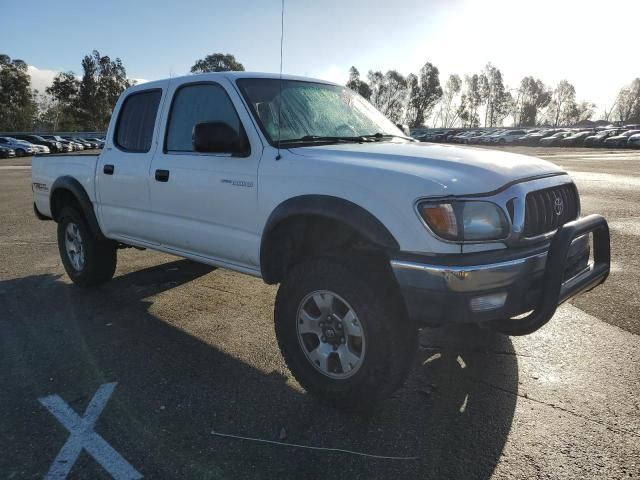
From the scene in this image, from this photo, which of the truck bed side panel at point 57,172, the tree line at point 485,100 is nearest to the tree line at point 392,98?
the tree line at point 485,100

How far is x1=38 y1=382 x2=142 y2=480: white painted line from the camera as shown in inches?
94.8

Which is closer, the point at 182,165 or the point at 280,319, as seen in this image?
the point at 280,319

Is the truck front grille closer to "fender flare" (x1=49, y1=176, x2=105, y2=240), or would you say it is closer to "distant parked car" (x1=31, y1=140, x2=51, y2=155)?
"fender flare" (x1=49, y1=176, x2=105, y2=240)

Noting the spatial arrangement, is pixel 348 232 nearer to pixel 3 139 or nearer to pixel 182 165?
pixel 182 165

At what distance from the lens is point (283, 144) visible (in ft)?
10.8

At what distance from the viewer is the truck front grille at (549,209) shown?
8.89 ft

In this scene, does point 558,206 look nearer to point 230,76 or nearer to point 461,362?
point 461,362

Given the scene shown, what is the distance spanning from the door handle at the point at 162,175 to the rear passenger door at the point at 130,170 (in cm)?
18

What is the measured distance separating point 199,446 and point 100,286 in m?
3.34

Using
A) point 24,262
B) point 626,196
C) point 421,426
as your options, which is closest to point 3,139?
point 24,262

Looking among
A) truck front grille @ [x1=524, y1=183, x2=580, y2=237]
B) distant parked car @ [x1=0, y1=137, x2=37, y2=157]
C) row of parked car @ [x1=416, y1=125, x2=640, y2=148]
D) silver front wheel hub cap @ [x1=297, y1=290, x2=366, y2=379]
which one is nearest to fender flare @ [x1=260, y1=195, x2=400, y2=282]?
silver front wheel hub cap @ [x1=297, y1=290, x2=366, y2=379]

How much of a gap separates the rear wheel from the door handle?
1.44 metres

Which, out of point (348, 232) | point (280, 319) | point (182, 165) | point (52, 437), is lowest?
point (52, 437)

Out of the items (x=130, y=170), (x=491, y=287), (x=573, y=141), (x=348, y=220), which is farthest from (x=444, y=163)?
(x=573, y=141)
